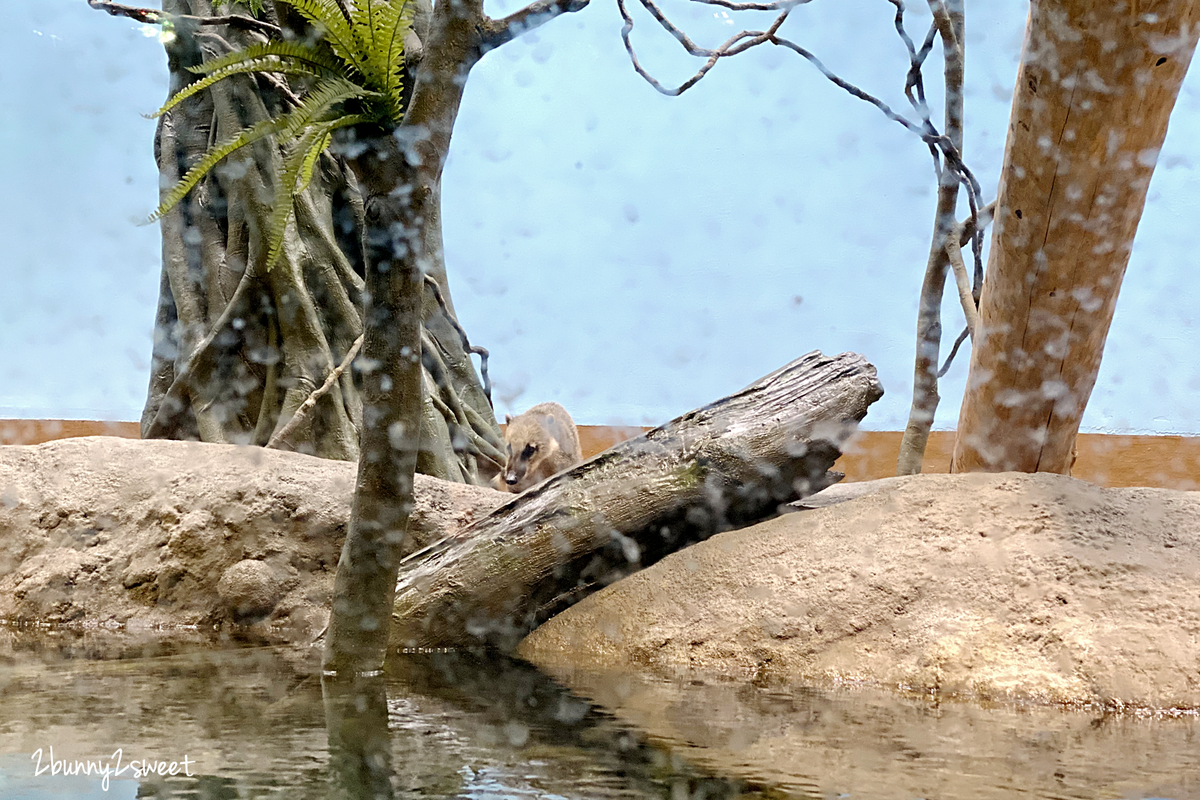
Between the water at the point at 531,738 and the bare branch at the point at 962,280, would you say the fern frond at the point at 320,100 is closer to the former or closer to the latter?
the water at the point at 531,738

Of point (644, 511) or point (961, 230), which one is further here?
point (961, 230)

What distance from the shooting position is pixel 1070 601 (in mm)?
2113

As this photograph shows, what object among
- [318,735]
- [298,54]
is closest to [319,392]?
[298,54]

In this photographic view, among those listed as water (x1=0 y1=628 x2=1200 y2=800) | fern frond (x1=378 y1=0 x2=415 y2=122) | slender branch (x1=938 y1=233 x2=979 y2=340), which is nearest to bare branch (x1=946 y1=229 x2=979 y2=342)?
slender branch (x1=938 y1=233 x2=979 y2=340)

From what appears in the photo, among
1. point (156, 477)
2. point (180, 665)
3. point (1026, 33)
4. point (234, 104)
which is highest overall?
point (234, 104)

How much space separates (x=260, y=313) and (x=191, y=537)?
166cm

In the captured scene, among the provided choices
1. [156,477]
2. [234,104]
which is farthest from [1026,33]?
[234,104]

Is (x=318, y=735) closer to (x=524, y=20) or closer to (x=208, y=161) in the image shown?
(x=208, y=161)

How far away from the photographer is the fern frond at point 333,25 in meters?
1.55

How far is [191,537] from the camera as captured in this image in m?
2.88

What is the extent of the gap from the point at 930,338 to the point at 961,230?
0.54 metres

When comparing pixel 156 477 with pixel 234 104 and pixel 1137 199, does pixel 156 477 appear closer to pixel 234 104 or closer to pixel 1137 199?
pixel 234 104

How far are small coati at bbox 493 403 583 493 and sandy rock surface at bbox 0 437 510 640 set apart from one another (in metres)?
1.10

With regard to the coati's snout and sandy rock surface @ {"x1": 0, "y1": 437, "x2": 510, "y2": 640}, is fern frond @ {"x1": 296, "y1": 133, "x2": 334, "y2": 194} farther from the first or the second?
the coati's snout
